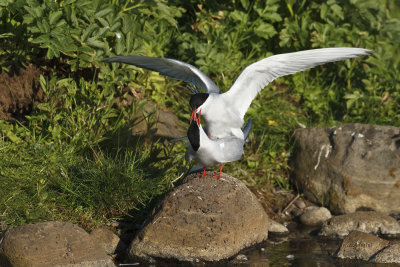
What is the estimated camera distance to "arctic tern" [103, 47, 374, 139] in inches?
171

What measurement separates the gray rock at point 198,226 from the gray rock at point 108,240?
0.15m

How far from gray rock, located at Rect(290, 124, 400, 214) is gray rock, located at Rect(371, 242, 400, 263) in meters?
1.19

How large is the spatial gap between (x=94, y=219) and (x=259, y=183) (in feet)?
5.63

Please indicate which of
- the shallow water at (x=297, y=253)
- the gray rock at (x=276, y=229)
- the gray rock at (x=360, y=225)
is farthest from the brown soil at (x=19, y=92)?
the gray rock at (x=360, y=225)

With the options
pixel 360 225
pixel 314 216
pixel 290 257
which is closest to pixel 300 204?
pixel 314 216

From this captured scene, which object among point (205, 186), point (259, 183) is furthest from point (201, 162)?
point (259, 183)

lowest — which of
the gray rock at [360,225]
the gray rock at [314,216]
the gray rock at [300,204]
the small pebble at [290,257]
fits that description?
the gray rock at [300,204]

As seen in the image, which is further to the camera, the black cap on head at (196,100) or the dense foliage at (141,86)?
the dense foliage at (141,86)

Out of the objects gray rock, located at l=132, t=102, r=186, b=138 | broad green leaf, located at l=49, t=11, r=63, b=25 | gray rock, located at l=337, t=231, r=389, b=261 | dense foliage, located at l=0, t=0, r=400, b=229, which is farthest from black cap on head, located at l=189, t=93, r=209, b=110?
gray rock, located at l=337, t=231, r=389, b=261

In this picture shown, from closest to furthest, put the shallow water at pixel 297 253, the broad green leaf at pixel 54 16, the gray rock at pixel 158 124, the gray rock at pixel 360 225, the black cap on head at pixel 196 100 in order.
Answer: the shallow water at pixel 297 253
the black cap on head at pixel 196 100
the broad green leaf at pixel 54 16
the gray rock at pixel 360 225
the gray rock at pixel 158 124

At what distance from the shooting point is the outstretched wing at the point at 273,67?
14.5 feet

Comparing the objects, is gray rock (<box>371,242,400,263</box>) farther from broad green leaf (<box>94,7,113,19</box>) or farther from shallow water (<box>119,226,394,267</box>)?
broad green leaf (<box>94,7,113,19</box>)

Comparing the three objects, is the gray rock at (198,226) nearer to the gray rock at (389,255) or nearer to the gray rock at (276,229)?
the gray rock at (276,229)

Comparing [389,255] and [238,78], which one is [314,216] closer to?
[389,255]
